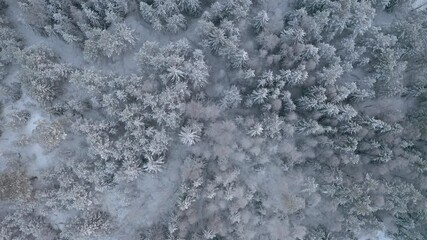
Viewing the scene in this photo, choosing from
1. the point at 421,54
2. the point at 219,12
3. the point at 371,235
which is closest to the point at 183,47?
the point at 219,12

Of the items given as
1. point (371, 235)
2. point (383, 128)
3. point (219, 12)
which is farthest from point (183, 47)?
point (371, 235)

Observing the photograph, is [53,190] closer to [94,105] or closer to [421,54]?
[94,105]

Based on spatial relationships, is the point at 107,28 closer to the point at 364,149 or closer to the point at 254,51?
the point at 254,51

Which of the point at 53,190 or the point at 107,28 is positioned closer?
the point at 53,190

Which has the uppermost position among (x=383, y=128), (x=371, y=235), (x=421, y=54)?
(x=421, y=54)

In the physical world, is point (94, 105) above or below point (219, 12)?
below

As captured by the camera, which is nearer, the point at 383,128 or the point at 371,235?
the point at 383,128
